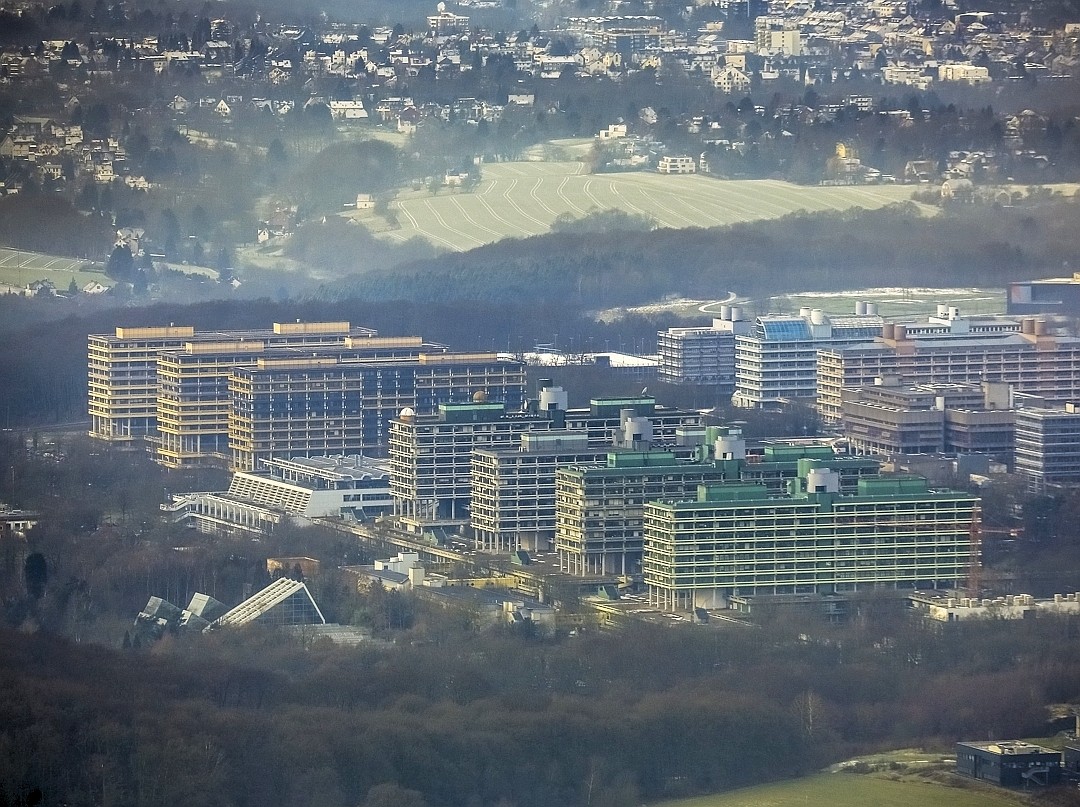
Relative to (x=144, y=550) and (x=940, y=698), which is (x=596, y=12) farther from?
(x=940, y=698)

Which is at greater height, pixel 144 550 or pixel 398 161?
pixel 398 161

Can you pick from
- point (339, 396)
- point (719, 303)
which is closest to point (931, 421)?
point (339, 396)

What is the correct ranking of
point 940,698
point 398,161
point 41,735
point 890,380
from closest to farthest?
point 41,735 → point 940,698 → point 890,380 → point 398,161

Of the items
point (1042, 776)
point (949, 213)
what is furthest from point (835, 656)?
point (949, 213)

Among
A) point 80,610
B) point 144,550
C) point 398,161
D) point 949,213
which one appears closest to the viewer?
point 80,610

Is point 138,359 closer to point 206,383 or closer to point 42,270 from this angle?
point 206,383

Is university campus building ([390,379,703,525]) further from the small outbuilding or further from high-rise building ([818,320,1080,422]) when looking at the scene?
the small outbuilding

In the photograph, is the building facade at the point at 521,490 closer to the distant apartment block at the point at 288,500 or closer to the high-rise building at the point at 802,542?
the distant apartment block at the point at 288,500
